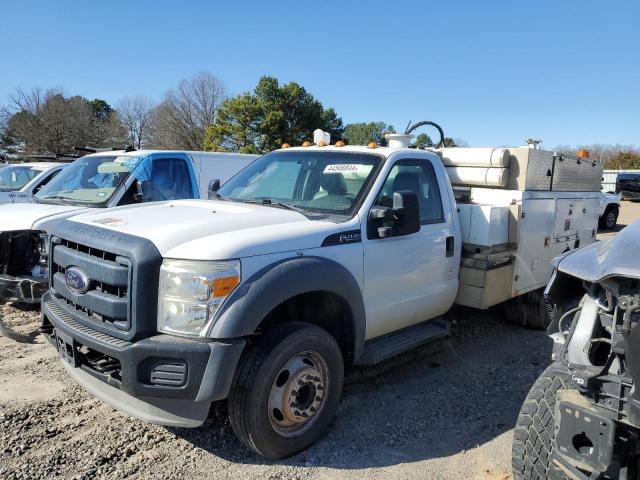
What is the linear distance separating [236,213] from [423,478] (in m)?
2.07

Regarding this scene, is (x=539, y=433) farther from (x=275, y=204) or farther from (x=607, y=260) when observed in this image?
(x=275, y=204)

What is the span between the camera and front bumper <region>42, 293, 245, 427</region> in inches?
104

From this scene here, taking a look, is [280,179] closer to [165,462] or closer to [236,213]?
[236,213]

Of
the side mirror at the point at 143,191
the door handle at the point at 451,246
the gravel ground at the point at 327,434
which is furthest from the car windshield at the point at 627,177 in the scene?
the side mirror at the point at 143,191

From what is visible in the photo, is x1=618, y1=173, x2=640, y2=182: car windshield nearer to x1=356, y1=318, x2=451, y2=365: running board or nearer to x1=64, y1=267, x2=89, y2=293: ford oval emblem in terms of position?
x1=356, y1=318, x2=451, y2=365: running board

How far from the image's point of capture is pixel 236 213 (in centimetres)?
343

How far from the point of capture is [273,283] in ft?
9.25

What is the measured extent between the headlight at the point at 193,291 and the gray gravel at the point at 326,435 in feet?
3.16

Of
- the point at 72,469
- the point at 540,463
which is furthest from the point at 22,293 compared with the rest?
the point at 540,463

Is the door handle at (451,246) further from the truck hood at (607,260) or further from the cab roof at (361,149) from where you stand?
the truck hood at (607,260)

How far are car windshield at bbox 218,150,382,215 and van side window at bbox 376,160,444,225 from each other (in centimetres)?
20

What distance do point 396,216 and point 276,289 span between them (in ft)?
3.97

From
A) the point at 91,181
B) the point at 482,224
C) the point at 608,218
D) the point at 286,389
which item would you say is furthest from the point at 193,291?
the point at 608,218

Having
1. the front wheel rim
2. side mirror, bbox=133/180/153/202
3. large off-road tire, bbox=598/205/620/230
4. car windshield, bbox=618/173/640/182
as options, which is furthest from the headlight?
car windshield, bbox=618/173/640/182
